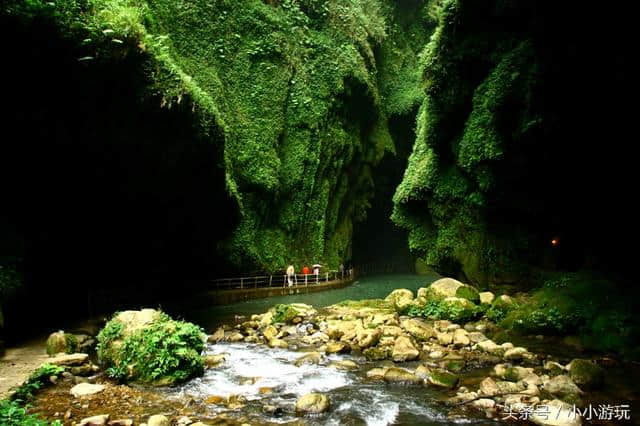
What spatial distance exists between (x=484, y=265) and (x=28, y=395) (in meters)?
12.8

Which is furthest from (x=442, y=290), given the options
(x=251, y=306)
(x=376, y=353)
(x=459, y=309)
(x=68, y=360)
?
(x=68, y=360)

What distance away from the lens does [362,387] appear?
23.3ft

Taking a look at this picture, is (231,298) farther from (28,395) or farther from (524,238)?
(28,395)

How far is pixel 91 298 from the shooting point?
42.2 ft

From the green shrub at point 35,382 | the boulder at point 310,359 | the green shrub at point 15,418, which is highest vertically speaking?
the green shrub at point 15,418

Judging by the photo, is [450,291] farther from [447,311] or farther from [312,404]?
[312,404]

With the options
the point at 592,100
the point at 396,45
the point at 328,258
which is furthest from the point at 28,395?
the point at 396,45

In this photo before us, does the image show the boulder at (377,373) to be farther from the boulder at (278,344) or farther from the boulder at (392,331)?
the boulder at (278,344)

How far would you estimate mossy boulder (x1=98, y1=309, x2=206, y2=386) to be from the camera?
22.8 feet

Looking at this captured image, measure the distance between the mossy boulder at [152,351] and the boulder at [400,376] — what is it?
10.5 ft

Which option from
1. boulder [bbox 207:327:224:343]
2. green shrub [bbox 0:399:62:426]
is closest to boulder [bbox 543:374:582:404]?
green shrub [bbox 0:399:62:426]

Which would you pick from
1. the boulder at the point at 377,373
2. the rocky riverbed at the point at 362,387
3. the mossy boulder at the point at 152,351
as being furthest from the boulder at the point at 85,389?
the boulder at the point at 377,373

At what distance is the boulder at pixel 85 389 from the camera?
241 inches

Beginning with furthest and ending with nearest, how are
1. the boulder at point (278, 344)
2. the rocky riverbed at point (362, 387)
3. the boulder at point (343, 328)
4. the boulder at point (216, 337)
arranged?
1. the boulder at point (216, 337)
2. the boulder at point (343, 328)
3. the boulder at point (278, 344)
4. the rocky riverbed at point (362, 387)
